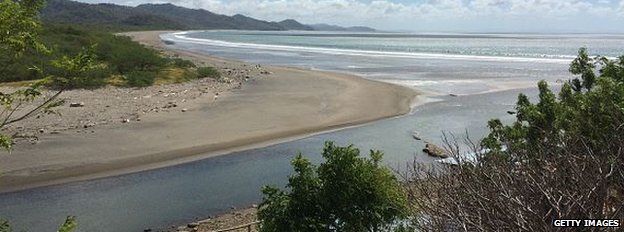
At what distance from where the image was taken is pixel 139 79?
44469 millimetres

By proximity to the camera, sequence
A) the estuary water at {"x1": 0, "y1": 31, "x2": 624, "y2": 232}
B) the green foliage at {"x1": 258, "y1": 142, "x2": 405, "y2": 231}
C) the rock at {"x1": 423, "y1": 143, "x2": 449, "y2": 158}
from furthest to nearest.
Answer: the rock at {"x1": 423, "y1": 143, "x2": 449, "y2": 158}, the estuary water at {"x1": 0, "y1": 31, "x2": 624, "y2": 232}, the green foliage at {"x1": 258, "y1": 142, "x2": 405, "y2": 231}

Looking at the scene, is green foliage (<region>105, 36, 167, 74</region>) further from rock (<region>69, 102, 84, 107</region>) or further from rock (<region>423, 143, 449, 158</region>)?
rock (<region>423, 143, 449, 158</region>)

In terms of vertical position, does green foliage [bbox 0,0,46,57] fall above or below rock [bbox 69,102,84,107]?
above

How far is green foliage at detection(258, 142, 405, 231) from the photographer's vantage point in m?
10.1

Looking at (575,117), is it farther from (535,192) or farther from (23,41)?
(23,41)

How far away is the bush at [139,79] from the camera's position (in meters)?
43.7

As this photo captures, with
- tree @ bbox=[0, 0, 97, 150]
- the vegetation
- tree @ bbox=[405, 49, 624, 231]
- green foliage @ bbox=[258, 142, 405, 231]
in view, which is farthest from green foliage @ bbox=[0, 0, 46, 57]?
the vegetation

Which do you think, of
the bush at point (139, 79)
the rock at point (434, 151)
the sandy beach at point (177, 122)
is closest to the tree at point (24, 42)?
the sandy beach at point (177, 122)

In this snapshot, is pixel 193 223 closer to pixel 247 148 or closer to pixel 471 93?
pixel 247 148

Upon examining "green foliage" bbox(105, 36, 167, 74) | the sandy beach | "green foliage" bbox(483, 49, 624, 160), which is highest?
"green foliage" bbox(483, 49, 624, 160)

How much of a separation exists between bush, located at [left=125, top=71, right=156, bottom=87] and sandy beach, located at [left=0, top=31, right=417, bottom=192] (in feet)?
4.82

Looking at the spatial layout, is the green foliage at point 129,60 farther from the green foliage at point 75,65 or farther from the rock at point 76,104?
the green foliage at point 75,65

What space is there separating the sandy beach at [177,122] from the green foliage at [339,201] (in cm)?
1417

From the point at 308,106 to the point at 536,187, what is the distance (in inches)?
1206
